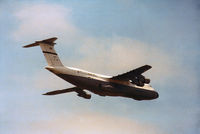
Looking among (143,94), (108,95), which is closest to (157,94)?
(143,94)

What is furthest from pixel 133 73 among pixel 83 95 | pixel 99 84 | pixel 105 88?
pixel 83 95

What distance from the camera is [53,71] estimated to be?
3628cm

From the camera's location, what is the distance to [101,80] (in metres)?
38.1

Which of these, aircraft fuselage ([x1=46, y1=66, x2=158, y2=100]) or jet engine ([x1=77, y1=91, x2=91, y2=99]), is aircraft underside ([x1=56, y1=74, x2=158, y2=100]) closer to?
aircraft fuselage ([x1=46, y1=66, x2=158, y2=100])

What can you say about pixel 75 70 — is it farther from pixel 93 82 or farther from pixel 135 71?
pixel 135 71

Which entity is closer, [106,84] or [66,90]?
[106,84]

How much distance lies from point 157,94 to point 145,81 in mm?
2687

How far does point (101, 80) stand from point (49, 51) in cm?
450

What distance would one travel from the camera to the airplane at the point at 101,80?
3650 cm

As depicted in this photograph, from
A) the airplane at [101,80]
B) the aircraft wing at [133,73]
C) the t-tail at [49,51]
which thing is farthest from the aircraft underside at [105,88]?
the t-tail at [49,51]

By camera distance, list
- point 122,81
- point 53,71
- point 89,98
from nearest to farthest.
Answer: point 53,71
point 122,81
point 89,98

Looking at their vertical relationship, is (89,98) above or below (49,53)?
below

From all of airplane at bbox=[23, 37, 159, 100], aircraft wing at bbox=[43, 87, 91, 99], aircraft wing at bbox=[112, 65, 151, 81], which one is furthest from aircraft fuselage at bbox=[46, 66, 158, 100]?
aircraft wing at bbox=[43, 87, 91, 99]

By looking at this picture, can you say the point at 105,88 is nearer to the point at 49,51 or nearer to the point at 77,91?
the point at 77,91
